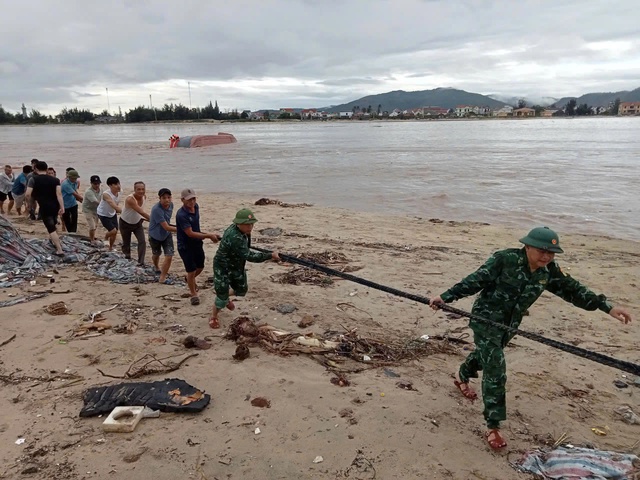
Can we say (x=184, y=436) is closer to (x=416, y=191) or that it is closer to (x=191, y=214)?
(x=191, y=214)

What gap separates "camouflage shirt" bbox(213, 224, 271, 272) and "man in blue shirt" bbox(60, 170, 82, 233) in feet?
18.4

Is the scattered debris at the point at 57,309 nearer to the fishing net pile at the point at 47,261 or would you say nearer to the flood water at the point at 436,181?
the fishing net pile at the point at 47,261

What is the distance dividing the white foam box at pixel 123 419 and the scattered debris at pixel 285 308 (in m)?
2.70

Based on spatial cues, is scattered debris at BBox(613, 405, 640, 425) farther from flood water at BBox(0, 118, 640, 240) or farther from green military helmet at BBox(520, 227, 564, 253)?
flood water at BBox(0, 118, 640, 240)

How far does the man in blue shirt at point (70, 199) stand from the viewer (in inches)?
382

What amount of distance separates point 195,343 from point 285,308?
154 centimetres

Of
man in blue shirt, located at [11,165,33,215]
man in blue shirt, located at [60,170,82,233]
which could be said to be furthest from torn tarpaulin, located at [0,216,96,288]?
man in blue shirt, located at [11,165,33,215]

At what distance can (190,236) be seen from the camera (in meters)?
6.32

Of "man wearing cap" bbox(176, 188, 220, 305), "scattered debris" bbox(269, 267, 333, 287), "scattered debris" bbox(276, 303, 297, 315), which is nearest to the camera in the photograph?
"man wearing cap" bbox(176, 188, 220, 305)

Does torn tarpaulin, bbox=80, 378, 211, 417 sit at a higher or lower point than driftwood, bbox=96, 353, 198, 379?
higher

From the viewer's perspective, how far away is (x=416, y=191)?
19.5 meters

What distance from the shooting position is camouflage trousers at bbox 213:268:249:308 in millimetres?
5695

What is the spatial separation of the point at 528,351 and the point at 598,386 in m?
0.82

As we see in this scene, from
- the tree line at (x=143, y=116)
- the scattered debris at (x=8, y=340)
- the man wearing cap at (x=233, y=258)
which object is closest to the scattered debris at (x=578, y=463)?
the man wearing cap at (x=233, y=258)
